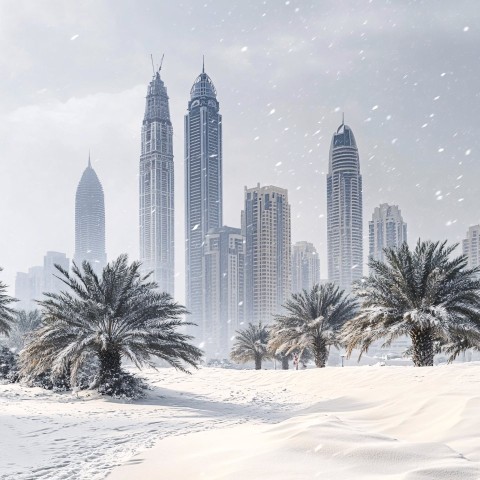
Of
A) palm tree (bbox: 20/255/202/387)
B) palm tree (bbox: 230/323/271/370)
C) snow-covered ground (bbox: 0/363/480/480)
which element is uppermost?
palm tree (bbox: 20/255/202/387)

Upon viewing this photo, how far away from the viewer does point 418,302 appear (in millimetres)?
16297

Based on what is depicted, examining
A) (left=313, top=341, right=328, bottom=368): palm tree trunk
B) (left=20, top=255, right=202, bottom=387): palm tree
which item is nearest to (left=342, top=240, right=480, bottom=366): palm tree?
(left=20, top=255, right=202, bottom=387): palm tree

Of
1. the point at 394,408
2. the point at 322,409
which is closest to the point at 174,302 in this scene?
the point at 322,409

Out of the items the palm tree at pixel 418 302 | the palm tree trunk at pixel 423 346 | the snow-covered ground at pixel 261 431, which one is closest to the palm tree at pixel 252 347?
the palm tree at pixel 418 302

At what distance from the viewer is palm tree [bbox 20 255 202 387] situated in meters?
13.0

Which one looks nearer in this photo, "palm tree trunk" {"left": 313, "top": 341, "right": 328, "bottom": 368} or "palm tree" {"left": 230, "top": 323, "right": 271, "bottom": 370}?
"palm tree trunk" {"left": 313, "top": 341, "right": 328, "bottom": 368}

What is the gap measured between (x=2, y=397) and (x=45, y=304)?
2.40 meters

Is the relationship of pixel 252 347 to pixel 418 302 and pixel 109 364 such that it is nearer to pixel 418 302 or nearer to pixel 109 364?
pixel 418 302

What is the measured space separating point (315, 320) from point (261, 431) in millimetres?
15747

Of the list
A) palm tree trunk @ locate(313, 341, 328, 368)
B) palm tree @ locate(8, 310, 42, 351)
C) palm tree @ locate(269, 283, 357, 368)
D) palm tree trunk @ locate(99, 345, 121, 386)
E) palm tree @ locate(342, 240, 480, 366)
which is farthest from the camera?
palm tree @ locate(8, 310, 42, 351)

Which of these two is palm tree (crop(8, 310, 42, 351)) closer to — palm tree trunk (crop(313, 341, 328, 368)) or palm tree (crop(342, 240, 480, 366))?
palm tree trunk (crop(313, 341, 328, 368))

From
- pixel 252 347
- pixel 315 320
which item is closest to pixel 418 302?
pixel 315 320

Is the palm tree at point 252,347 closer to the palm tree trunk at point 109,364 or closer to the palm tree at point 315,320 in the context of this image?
the palm tree at point 315,320

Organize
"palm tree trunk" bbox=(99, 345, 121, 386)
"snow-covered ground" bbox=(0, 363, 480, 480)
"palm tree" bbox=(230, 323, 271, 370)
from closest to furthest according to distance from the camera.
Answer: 1. "snow-covered ground" bbox=(0, 363, 480, 480)
2. "palm tree trunk" bbox=(99, 345, 121, 386)
3. "palm tree" bbox=(230, 323, 271, 370)
